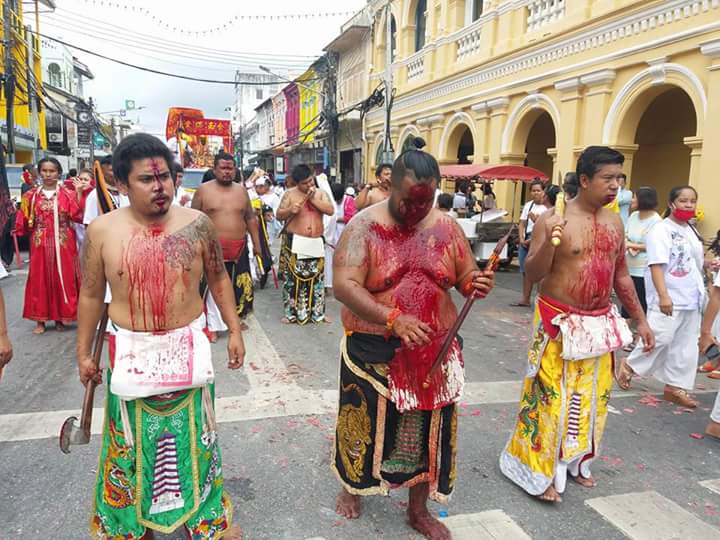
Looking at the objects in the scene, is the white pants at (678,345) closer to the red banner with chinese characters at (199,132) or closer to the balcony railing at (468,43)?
the balcony railing at (468,43)

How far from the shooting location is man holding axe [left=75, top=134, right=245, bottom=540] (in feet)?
7.04

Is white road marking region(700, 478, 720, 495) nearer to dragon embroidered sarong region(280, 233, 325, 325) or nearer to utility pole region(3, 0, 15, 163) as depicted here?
dragon embroidered sarong region(280, 233, 325, 325)

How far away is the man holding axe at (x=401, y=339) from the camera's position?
7.61ft

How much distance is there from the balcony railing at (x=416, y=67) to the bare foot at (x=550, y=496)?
14.5 m

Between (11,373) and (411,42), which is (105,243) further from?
(411,42)

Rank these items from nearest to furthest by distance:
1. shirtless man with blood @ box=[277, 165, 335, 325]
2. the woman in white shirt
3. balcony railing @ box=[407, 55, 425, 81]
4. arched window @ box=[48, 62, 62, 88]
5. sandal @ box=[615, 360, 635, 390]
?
sandal @ box=[615, 360, 635, 390]
the woman in white shirt
shirtless man with blood @ box=[277, 165, 335, 325]
balcony railing @ box=[407, 55, 425, 81]
arched window @ box=[48, 62, 62, 88]

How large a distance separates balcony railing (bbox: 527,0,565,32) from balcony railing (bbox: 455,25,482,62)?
1826 millimetres

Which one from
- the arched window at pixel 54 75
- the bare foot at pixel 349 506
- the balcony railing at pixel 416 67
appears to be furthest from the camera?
the arched window at pixel 54 75

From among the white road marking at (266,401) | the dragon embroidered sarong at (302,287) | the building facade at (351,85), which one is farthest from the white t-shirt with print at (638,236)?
the building facade at (351,85)

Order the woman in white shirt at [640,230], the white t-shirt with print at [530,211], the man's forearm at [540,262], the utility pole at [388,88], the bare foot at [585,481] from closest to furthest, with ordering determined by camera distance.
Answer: the man's forearm at [540,262], the bare foot at [585,481], the woman in white shirt at [640,230], the white t-shirt with print at [530,211], the utility pole at [388,88]

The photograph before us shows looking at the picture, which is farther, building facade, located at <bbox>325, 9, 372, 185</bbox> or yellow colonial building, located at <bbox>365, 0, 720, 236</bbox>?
building facade, located at <bbox>325, 9, 372, 185</bbox>

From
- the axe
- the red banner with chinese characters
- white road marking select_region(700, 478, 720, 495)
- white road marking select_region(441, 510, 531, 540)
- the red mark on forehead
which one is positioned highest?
the red banner with chinese characters

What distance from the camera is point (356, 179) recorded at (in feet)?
77.8

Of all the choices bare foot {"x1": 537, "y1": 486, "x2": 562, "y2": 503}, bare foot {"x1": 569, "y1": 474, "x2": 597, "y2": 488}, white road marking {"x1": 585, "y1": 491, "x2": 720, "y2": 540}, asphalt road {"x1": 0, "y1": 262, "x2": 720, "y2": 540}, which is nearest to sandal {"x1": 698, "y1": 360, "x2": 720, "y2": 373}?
asphalt road {"x1": 0, "y1": 262, "x2": 720, "y2": 540}
